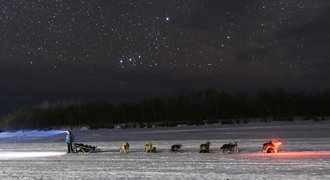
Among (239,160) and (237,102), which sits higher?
(237,102)

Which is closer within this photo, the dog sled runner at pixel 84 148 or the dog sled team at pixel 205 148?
the dog sled team at pixel 205 148

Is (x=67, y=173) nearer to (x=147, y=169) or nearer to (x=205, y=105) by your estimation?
(x=147, y=169)

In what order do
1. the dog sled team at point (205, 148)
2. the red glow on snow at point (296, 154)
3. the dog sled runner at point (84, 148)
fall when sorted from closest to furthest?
1. the red glow on snow at point (296, 154)
2. the dog sled team at point (205, 148)
3. the dog sled runner at point (84, 148)

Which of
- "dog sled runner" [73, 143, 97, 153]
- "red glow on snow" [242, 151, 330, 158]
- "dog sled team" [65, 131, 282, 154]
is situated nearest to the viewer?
"red glow on snow" [242, 151, 330, 158]

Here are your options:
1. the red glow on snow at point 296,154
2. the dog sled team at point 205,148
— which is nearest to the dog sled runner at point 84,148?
the dog sled team at point 205,148

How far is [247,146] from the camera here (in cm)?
2761

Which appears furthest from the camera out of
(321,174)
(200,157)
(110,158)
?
(110,158)

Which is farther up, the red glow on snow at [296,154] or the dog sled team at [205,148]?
the dog sled team at [205,148]

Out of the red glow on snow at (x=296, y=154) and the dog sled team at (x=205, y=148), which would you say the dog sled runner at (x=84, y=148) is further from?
the red glow on snow at (x=296, y=154)

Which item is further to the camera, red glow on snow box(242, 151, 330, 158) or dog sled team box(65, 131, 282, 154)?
dog sled team box(65, 131, 282, 154)

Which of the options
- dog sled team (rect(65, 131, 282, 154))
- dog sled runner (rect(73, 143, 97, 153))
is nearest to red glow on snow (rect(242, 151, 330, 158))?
dog sled team (rect(65, 131, 282, 154))

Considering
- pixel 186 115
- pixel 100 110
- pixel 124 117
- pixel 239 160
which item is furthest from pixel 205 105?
pixel 239 160

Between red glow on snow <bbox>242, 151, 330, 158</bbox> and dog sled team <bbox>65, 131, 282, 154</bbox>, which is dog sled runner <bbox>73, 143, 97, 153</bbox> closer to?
dog sled team <bbox>65, 131, 282, 154</bbox>

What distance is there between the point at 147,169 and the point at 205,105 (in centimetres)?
8341
